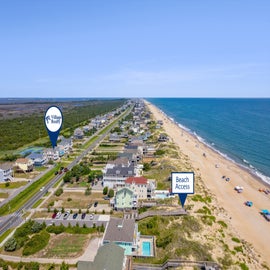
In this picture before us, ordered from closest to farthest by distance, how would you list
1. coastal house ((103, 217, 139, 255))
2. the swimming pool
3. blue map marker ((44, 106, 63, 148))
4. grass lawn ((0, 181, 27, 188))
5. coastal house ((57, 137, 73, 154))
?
1. blue map marker ((44, 106, 63, 148))
2. coastal house ((103, 217, 139, 255))
3. the swimming pool
4. grass lawn ((0, 181, 27, 188))
5. coastal house ((57, 137, 73, 154))

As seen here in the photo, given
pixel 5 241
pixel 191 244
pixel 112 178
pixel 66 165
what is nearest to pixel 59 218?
pixel 5 241

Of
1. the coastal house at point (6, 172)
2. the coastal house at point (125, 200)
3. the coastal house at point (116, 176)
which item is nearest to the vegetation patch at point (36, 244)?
the coastal house at point (125, 200)

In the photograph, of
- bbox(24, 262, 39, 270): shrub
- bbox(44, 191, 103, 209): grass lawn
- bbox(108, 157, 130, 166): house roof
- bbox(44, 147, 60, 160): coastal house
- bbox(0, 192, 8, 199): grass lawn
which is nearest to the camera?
bbox(24, 262, 39, 270): shrub

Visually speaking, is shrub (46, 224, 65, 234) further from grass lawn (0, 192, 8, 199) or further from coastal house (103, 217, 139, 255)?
grass lawn (0, 192, 8, 199)

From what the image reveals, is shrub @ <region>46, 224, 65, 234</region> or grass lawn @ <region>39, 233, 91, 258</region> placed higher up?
shrub @ <region>46, 224, 65, 234</region>

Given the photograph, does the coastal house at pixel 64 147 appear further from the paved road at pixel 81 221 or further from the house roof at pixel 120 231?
the house roof at pixel 120 231

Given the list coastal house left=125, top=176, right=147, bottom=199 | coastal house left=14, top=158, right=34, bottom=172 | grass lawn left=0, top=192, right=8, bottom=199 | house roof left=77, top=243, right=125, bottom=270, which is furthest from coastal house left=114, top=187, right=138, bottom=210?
coastal house left=14, top=158, right=34, bottom=172

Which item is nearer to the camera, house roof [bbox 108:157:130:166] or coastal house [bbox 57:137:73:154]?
house roof [bbox 108:157:130:166]

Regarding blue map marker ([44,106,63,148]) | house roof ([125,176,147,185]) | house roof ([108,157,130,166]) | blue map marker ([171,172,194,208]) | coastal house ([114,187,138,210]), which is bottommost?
coastal house ([114,187,138,210])
